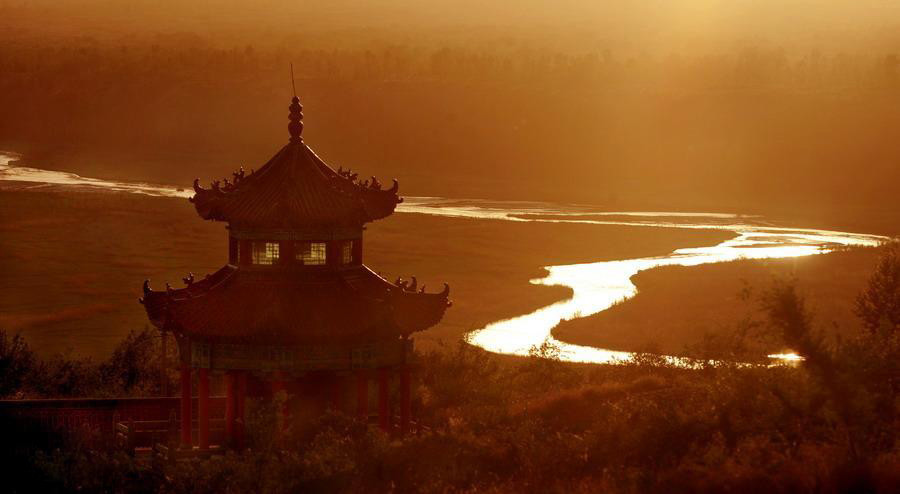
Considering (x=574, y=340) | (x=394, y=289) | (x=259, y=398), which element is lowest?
(x=574, y=340)

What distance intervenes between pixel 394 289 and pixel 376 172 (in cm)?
11733

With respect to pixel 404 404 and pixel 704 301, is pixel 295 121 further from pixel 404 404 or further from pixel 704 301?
pixel 704 301

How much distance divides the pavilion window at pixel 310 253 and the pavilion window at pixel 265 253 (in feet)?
1.41

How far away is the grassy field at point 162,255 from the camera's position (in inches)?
2697

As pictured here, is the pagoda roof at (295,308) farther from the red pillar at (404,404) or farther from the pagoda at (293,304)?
the red pillar at (404,404)

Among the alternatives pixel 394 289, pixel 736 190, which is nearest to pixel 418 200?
pixel 736 190

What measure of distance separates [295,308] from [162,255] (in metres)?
57.2

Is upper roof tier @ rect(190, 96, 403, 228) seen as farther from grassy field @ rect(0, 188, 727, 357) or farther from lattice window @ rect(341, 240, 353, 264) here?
grassy field @ rect(0, 188, 727, 357)

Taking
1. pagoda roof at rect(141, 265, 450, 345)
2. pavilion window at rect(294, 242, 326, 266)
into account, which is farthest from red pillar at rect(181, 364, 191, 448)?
pavilion window at rect(294, 242, 326, 266)

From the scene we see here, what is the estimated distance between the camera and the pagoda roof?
1182 inches

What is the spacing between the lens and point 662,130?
172m

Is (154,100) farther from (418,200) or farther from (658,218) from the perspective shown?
(658,218)

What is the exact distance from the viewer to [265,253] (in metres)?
31.2

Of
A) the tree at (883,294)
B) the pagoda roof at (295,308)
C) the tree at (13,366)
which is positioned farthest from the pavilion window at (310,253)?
Result: the tree at (883,294)
